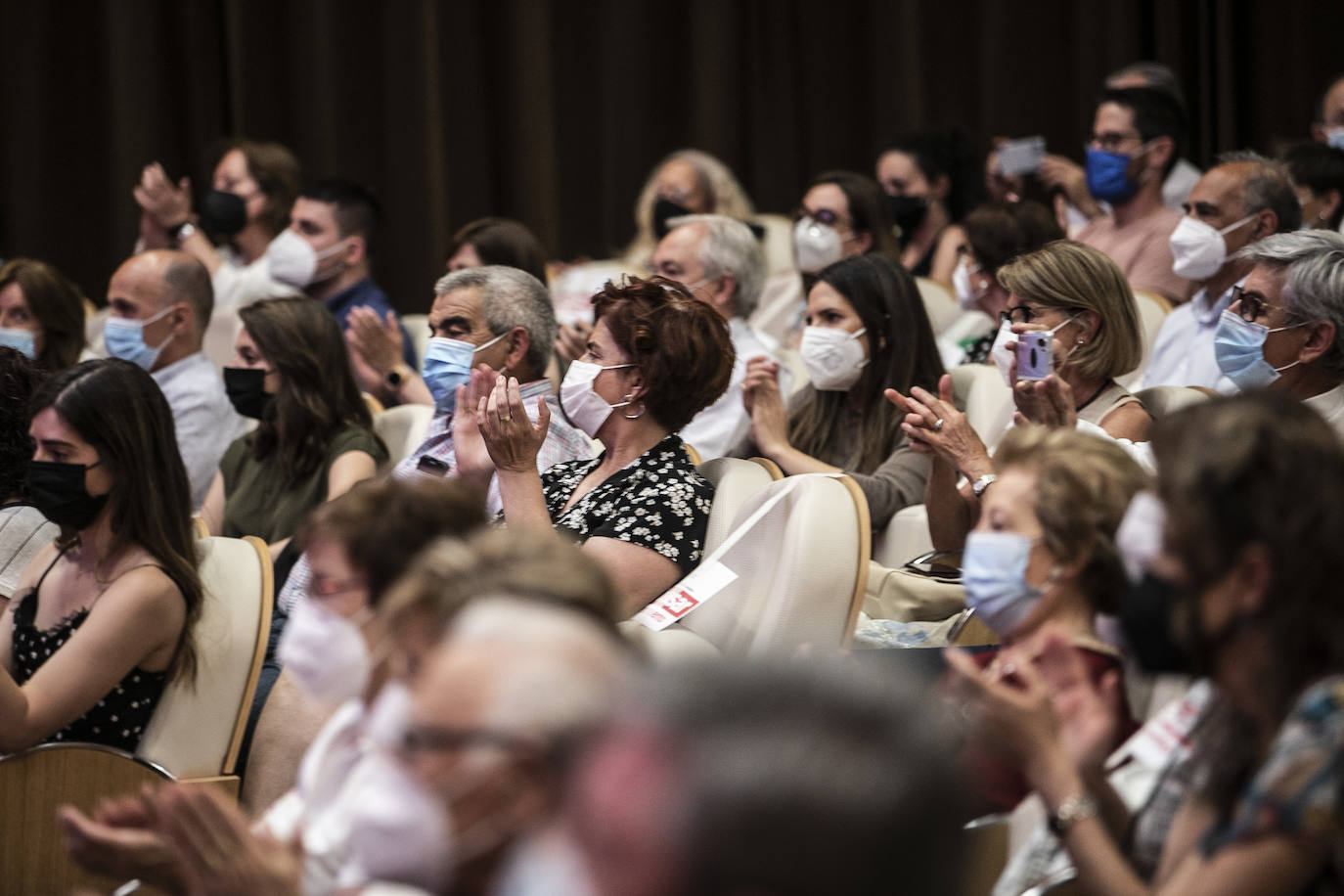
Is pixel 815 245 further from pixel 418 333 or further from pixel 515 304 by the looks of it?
pixel 515 304

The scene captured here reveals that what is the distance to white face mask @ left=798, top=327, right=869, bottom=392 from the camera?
396 cm

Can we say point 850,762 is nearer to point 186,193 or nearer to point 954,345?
point 954,345

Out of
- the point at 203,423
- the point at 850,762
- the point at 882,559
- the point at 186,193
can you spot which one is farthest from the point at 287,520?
the point at 850,762

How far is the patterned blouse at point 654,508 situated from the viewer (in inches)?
120

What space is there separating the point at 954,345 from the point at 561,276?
1735 mm

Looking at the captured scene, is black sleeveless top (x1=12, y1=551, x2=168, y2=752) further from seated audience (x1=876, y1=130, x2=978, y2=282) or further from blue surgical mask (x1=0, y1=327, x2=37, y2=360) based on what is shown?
seated audience (x1=876, y1=130, x2=978, y2=282)

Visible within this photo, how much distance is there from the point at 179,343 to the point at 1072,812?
3.56 m

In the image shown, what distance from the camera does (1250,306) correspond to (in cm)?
332

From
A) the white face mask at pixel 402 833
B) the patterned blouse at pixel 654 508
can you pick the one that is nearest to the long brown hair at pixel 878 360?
the patterned blouse at pixel 654 508

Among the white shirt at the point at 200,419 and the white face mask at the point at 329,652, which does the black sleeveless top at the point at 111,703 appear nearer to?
the white face mask at the point at 329,652

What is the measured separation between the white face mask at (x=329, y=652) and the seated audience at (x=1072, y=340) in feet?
4.76

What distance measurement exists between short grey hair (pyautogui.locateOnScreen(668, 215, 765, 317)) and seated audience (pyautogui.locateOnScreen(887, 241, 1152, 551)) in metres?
1.32

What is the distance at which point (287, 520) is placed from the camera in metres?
3.90

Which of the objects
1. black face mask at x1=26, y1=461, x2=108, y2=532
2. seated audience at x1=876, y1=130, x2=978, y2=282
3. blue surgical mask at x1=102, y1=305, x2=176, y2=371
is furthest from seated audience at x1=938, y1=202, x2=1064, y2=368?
black face mask at x1=26, y1=461, x2=108, y2=532
